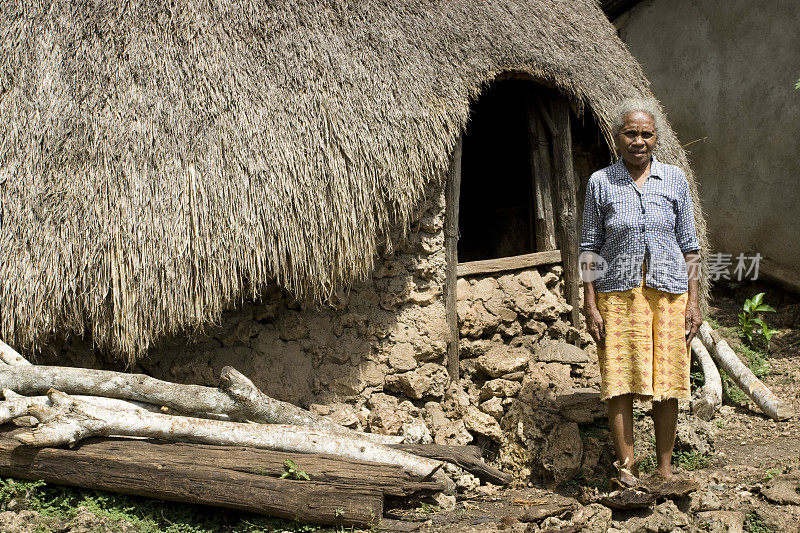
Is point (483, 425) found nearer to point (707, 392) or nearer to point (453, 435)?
→ point (453, 435)

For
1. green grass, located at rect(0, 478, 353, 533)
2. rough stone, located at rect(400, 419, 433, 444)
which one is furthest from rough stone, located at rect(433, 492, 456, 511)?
green grass, located at rect(0, 478, 353, 533)

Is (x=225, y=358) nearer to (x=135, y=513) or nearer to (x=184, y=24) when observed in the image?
(x=135, y=513)

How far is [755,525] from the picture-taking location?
3.32m

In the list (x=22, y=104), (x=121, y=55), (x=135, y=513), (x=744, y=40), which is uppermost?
(x=744, y=40)

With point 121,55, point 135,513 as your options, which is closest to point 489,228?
point 121,55

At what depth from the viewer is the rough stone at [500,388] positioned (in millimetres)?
4625

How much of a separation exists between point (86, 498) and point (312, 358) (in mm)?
1500

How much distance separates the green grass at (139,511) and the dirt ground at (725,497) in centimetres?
68

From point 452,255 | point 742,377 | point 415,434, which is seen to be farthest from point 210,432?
point 742,377

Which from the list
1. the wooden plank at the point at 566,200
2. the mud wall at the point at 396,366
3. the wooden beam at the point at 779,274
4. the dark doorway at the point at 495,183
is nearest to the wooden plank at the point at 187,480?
the mud wall at the point at 396,366

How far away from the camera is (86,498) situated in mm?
3432

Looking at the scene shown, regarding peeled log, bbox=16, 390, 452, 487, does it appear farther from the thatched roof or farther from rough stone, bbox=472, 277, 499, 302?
rough stone, bbox=472, 277, 499, 302

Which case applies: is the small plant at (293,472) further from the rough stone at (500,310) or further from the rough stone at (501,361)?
the rough stone at (500,310)

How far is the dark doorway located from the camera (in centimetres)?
684
